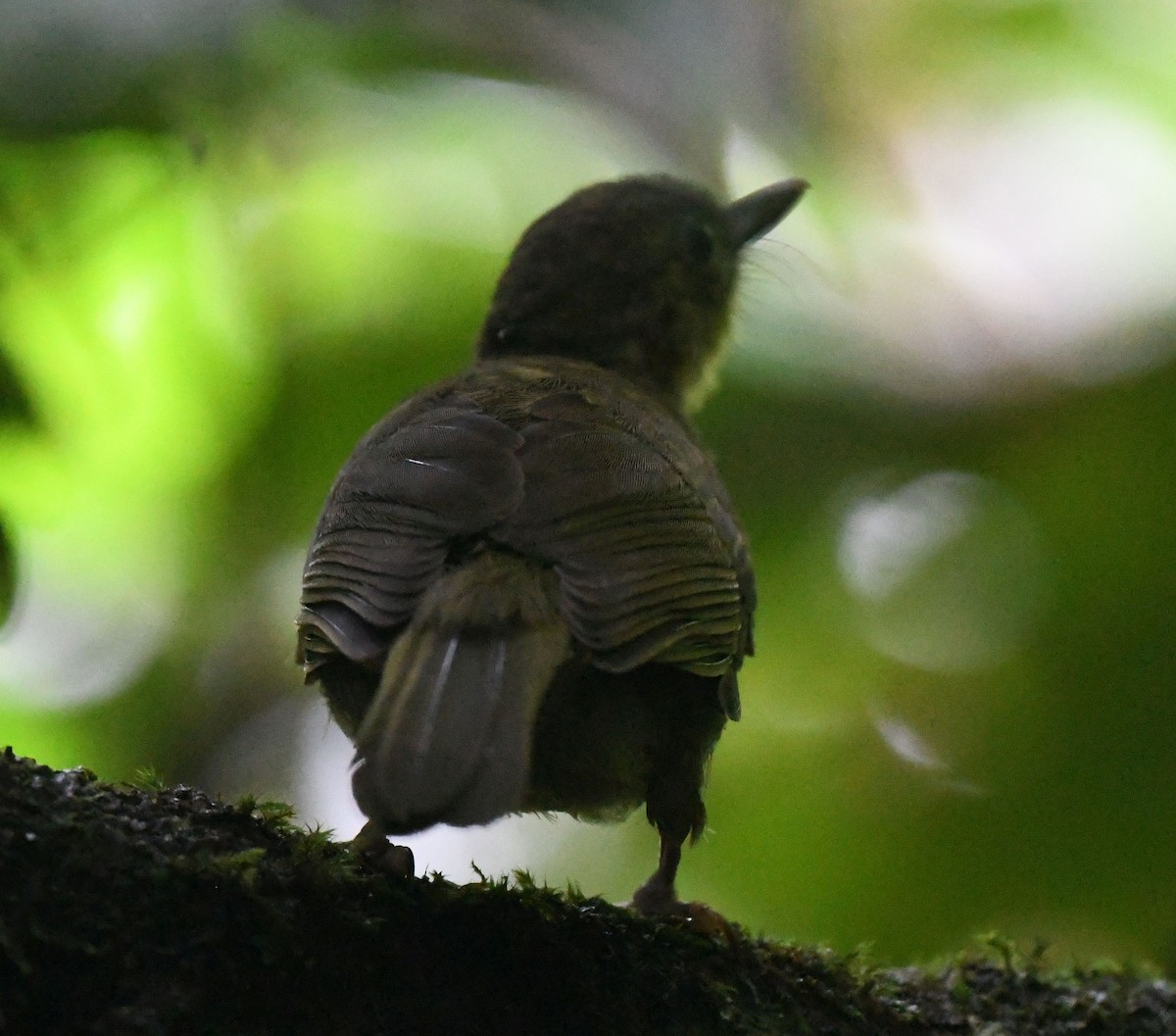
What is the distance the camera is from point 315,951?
2.39 meters

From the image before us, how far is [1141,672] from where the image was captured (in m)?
4.66

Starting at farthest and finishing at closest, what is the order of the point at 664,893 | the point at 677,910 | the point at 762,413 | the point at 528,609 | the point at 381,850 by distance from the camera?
the point at 762,413
the point at 664,893
the point at 677,910
the point at 381,850
the point at 528,609

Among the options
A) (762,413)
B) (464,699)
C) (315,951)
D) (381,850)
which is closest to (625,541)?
(464,699)

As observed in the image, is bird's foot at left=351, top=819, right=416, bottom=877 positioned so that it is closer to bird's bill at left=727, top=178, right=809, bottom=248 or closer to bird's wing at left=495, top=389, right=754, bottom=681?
bird's wing at left=495, top=389, right=754, bottom=681

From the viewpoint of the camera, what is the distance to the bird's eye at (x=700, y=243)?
5484 millimetres

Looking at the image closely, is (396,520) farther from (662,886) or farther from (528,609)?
(662,886)

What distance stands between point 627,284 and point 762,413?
0.70m

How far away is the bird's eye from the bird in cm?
140

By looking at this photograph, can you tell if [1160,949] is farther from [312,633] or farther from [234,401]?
[234,401]

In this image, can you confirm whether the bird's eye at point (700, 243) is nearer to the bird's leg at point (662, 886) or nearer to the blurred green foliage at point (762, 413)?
the blurred green foliage at point (762, 413)

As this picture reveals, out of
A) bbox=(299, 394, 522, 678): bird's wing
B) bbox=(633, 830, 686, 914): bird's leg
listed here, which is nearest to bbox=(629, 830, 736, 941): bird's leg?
bbox=(633, 830, 686, 914): bird's leg

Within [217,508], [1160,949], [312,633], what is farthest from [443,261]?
[1160,949]

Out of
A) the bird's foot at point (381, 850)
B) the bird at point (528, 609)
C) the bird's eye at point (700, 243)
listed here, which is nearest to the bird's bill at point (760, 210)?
the bird's eye at point (700, 243)

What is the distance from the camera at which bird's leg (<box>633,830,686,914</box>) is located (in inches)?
144
